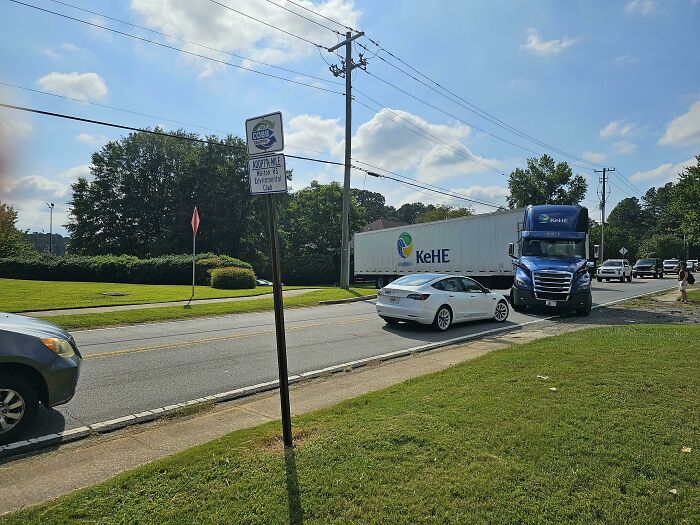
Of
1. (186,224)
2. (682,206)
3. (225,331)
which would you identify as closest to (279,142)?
(225,331)

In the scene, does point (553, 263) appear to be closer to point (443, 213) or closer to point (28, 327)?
point (28, 327)

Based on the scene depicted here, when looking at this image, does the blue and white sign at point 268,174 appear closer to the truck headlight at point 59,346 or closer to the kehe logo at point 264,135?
the kehe logo at point 264,135

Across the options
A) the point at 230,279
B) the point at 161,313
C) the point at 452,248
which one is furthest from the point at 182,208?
the point at 161,313

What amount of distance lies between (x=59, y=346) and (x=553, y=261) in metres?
14.2

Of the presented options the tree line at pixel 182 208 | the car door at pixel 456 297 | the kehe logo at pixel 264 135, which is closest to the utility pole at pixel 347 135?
the car door at pixel 456 297

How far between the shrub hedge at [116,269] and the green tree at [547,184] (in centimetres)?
→ 4250

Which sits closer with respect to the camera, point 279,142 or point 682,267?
point 279,142

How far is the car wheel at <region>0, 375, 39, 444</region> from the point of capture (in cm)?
470

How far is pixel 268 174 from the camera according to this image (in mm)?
4227

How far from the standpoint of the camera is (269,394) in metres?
6.59

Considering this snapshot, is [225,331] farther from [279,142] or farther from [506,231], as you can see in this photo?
[506,231]

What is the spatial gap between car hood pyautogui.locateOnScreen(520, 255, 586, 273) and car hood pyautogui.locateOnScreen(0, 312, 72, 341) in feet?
44.0

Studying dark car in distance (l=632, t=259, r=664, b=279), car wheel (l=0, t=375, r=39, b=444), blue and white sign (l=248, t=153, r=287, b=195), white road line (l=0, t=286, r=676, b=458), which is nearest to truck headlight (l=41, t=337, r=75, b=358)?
car wheel (l=0, t=375, r=39, b=444)

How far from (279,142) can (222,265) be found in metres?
27.0
